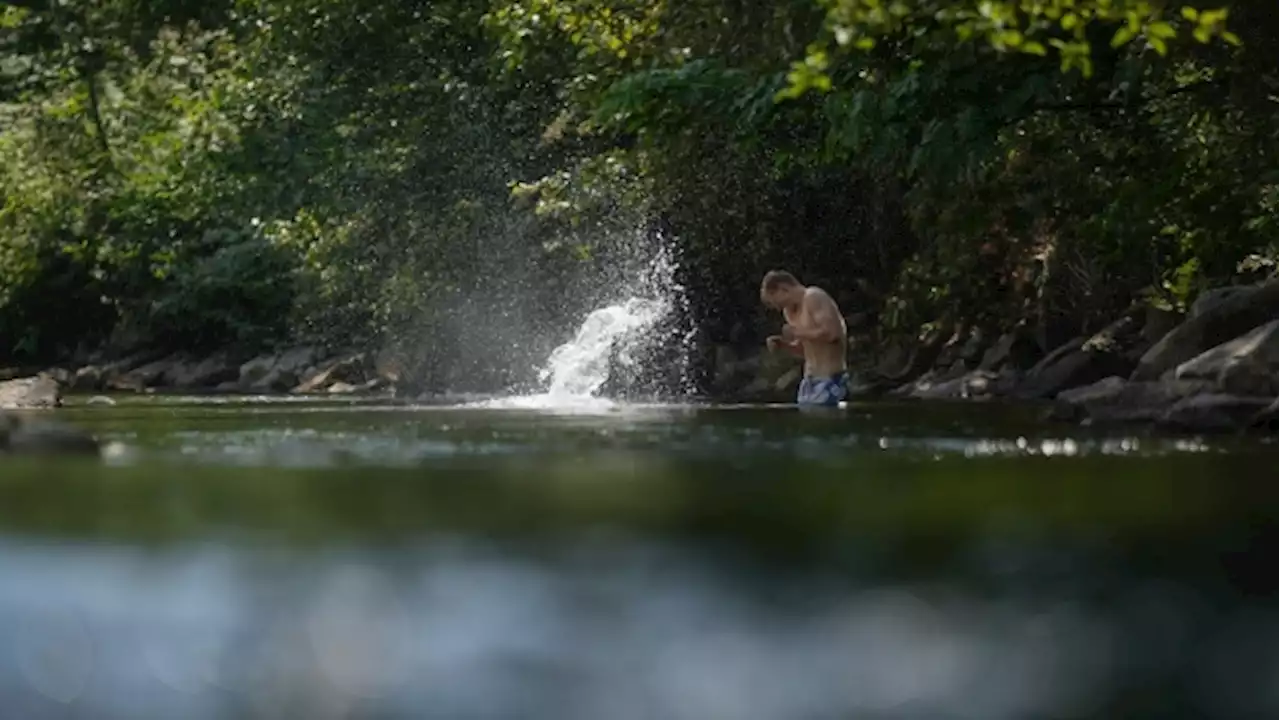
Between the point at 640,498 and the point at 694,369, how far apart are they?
76.3 feet

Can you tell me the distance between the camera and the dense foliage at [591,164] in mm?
17594

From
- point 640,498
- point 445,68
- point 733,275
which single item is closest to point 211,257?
point 445,68

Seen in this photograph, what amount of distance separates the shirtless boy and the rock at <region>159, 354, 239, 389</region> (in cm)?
2345

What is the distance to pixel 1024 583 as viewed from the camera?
252 inches

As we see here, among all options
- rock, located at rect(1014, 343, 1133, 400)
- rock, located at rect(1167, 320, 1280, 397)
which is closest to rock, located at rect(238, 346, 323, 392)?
rock, located at rect(1014, 343, 1133, 400)

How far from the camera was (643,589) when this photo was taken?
6.33 metres

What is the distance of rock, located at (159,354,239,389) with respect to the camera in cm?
4281

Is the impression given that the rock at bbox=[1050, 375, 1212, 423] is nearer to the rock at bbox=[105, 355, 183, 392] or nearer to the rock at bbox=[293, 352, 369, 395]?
the rock at bbox=[293, 352, 369, 395]

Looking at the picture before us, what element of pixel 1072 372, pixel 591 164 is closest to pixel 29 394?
pixel 591 164

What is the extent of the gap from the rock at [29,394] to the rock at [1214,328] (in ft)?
43.8

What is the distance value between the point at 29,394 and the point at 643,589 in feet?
70.5

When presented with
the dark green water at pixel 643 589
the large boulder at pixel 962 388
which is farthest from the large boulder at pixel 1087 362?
the dark green water at pixel 643 589

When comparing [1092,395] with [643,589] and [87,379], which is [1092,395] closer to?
[643,589]

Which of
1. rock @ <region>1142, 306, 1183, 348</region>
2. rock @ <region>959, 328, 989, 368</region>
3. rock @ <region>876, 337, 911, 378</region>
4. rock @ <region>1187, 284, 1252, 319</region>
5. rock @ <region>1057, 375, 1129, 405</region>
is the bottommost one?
rock @ <region>876, 337, 911, 378</region>
